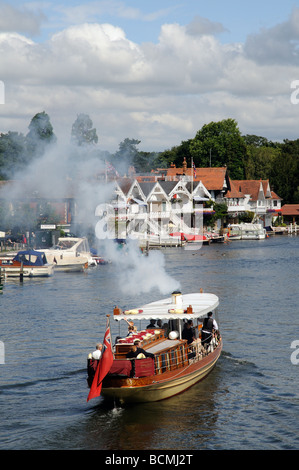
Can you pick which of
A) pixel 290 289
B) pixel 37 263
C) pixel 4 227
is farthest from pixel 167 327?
pixel 4 227

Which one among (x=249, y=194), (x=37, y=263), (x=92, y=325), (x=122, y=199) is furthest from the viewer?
(x=249, y=194)

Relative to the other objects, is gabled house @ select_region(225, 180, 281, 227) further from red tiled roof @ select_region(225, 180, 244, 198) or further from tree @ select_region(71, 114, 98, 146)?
tree @ select_region(71, 114, 98, 146)

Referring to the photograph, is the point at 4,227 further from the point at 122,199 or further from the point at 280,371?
the point at 280,371

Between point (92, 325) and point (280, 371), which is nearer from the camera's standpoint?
point (280, 371)

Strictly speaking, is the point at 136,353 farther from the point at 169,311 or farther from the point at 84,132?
the point at 84,132

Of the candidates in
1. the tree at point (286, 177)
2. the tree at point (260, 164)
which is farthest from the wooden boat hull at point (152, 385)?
the tree at point (260, 164)

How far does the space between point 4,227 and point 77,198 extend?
45.8 feet

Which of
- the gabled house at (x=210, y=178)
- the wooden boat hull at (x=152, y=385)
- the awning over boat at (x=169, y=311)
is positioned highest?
the gabled house at (x=210, y=178)

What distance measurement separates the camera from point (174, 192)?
348 ft

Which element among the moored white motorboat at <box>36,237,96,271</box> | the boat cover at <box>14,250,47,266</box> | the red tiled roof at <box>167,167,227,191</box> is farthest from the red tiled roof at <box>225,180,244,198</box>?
the boat cover at <box>14,250,47,266</box>

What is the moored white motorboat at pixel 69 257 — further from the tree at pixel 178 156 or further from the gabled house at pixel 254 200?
the tree at pixel 178 156

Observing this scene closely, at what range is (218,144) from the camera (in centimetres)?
13075

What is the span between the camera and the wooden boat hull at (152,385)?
20609mm

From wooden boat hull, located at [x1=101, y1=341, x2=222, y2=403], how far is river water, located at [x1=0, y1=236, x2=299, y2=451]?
0.34 metres
